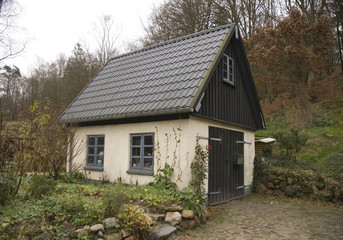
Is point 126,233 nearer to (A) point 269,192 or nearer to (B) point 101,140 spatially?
(B) point 101,140

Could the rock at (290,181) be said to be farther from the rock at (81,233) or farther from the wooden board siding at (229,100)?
the rock at (81,233)

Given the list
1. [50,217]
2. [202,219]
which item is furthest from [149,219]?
[50,217]

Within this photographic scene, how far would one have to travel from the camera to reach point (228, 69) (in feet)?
33.6

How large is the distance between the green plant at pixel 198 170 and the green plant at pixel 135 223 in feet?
8.03

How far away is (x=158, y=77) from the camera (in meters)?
10.1

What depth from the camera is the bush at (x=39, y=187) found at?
20.2 feet

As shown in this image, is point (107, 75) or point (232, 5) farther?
point (232, 5)

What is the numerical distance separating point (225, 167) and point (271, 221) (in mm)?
2617

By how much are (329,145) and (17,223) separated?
14275 mm

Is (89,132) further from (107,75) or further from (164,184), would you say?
(164,184)

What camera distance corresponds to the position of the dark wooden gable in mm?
8977

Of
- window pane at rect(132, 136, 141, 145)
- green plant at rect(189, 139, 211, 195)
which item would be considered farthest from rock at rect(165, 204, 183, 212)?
window pane at rect(132, 136, 141, 145)

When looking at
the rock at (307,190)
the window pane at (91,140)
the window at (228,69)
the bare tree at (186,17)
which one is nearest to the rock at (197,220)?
the window at (228,69)

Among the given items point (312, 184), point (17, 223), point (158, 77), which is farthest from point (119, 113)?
point (312, 184)
